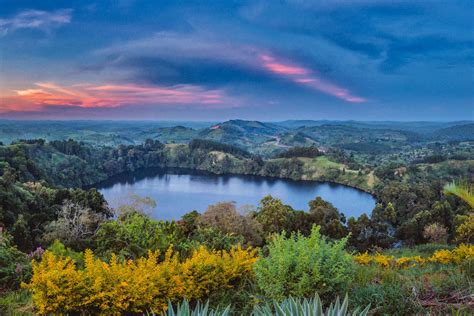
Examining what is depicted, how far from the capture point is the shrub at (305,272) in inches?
153

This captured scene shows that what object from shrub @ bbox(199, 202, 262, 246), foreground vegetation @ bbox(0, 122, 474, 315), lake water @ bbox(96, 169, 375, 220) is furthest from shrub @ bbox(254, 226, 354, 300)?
lake water @ bbox(96, 169, 375, 220)

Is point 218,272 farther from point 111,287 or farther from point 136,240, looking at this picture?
point 136,240

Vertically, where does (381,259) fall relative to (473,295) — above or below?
below

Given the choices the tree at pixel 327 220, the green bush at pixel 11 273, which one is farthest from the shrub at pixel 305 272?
the tree at pixel 327 220

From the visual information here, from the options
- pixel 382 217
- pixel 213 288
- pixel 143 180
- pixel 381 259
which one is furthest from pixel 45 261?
pixel 143 180

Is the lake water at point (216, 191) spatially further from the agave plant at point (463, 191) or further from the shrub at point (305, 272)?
the shrub at point (305, 272)

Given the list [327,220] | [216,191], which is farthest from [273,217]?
[216,191]

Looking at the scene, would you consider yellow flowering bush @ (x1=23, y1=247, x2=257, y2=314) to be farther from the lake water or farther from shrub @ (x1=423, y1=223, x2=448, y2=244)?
the lake water

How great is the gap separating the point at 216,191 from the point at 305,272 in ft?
254

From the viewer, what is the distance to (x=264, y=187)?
87.8 m

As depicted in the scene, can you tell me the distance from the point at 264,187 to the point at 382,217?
48.2 metres

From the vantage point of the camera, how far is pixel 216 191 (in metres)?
81.1

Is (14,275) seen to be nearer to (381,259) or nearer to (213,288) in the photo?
(213,288)

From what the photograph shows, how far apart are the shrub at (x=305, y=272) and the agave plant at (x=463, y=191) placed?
2.89 meters
